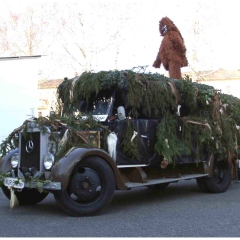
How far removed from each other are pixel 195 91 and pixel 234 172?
8.40ft

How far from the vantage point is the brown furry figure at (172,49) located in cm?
1034

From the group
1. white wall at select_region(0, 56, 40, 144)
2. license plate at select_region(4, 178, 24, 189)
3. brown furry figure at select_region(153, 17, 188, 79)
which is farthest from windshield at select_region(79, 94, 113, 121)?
white wall at select_region(0, 56, 40, 144)

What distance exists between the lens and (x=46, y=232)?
5.85 m

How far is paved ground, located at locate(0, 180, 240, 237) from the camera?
5828mm

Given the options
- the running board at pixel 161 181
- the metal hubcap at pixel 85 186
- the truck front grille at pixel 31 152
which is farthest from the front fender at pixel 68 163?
the running board at pixel 161 181

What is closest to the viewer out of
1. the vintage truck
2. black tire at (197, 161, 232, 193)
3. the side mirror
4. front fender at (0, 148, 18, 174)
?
the vintage truck

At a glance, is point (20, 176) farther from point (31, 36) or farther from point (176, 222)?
point (31, 36)

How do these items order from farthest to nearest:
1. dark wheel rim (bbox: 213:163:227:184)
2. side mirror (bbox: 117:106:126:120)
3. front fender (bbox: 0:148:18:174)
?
1. dark wheel rim (bbox: 213:163:227:184)
2. front fender (bbox: 0:148:18:174)
3. side mirror (bbox: 117:106:126:120)

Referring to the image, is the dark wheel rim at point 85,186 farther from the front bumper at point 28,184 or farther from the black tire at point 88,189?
the front bumper at point 28,184

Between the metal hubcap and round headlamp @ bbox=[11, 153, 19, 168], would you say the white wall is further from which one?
the metal hubcap

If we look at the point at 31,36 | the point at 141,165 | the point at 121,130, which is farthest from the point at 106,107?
the point at 31,36

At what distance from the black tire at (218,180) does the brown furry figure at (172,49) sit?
7.58 feet

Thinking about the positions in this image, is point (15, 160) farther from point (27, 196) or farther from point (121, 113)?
point (121, 113)

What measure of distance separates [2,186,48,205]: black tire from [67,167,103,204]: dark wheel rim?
1.45m
